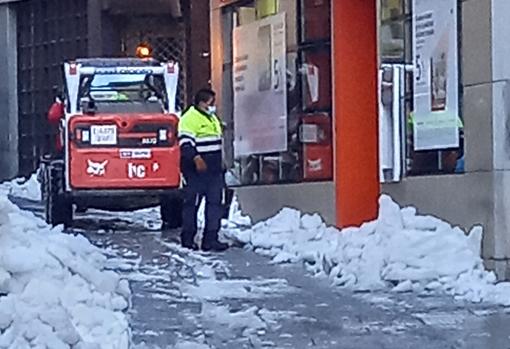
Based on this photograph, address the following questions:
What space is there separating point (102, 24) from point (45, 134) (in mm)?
2989

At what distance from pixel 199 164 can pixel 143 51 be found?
12522 millimetres

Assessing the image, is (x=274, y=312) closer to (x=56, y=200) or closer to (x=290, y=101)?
(x=290, y=101)

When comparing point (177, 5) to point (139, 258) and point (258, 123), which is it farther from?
point (139, 258)

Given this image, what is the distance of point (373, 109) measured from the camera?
1631 cm

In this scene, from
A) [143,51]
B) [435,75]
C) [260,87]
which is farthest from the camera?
[143,51]

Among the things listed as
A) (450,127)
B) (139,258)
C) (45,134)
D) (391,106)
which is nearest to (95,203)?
(139,258)

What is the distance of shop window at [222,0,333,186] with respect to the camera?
55.4 feet

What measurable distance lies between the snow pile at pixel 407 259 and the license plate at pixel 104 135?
372 cm

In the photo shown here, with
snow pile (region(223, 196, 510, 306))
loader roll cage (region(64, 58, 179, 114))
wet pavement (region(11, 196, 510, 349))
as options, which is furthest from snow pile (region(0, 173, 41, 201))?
snow pile (region(223, 196, 510, 306))

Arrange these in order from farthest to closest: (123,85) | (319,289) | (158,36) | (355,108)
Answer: (158,36) < (123,85) < (355,108) < (319,289)

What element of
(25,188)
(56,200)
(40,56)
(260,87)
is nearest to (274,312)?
(260,87)

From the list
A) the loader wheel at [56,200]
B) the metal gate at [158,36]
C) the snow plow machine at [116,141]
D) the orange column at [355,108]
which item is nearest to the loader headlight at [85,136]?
the snow plow machine at [116,141]

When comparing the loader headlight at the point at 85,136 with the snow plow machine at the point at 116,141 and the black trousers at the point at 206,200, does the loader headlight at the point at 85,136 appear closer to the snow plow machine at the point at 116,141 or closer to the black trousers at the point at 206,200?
the snow plow machine at the point at 116,141

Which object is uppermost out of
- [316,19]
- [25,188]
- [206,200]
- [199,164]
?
[316,19]
